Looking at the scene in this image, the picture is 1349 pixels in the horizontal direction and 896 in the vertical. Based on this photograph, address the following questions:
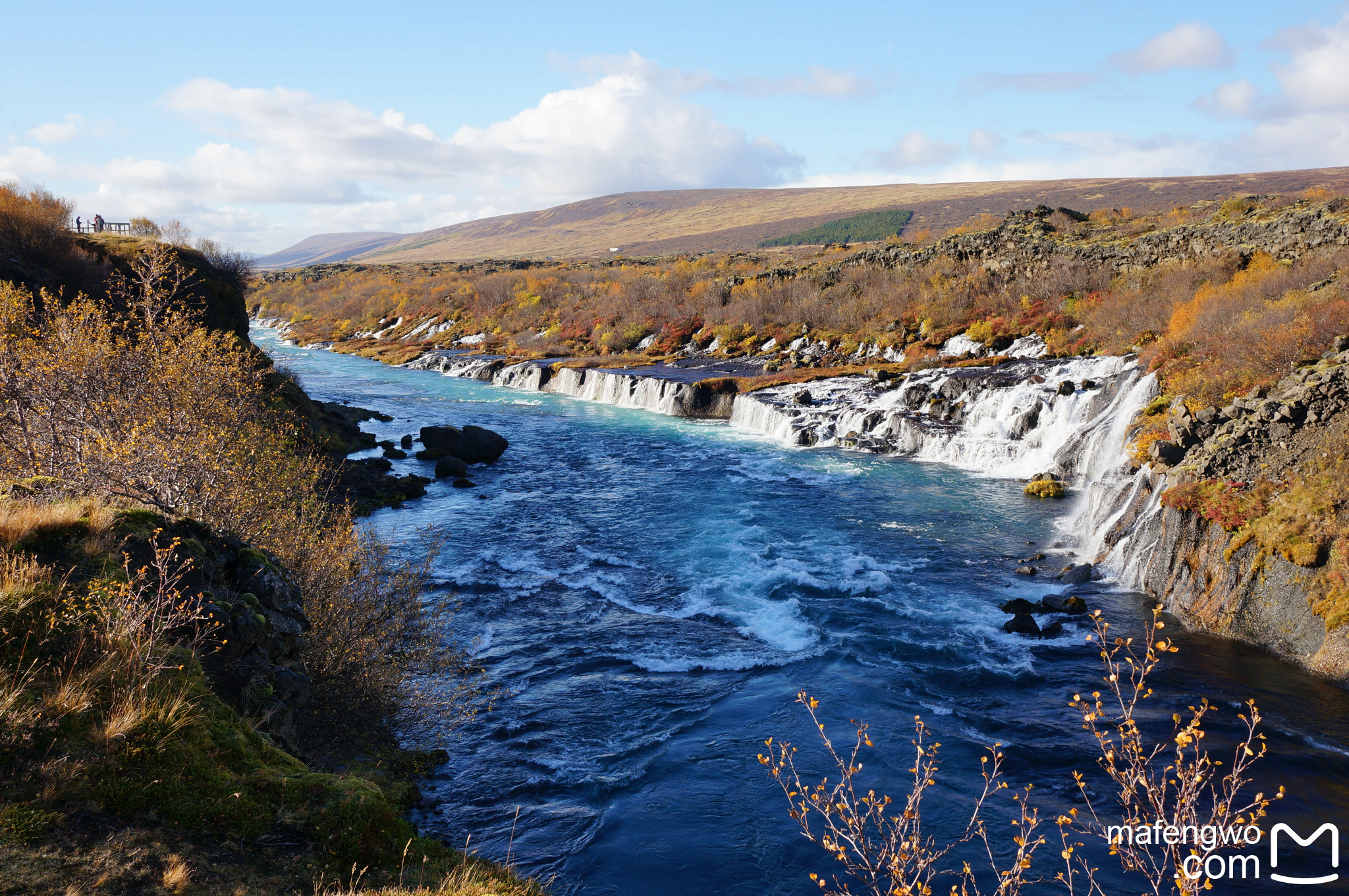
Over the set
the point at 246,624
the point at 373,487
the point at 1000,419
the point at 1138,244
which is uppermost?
the point at 1138,244

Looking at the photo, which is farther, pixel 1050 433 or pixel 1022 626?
pixel 1050 433

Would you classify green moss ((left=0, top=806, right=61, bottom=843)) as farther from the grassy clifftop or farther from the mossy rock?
the mossy rock

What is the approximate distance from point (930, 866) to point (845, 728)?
10.1ft

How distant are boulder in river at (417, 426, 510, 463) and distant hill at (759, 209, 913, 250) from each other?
13160 centimetres

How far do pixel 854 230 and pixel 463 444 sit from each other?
147m

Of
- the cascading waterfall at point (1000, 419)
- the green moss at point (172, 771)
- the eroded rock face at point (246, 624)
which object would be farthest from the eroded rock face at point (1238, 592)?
the eroded rock face at point (246, 624)

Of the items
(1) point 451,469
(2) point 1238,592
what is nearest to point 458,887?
(2) point 1238,592

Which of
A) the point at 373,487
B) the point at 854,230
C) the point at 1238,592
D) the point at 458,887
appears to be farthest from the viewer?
the point at 854,230

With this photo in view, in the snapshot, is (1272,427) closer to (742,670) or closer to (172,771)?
(742,670)

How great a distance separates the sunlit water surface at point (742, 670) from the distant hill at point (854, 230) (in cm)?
13730

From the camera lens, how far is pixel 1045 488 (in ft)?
83.1

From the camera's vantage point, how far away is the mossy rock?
25.2 metres

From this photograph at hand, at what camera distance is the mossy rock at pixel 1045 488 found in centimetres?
2520

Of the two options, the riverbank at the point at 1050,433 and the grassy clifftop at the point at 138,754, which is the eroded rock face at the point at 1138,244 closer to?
the riverbank at the point at 1050,433
